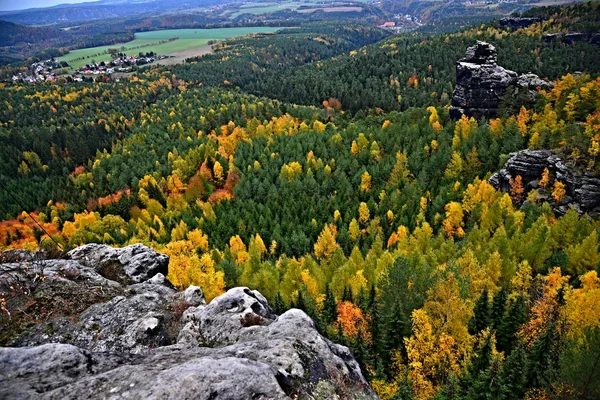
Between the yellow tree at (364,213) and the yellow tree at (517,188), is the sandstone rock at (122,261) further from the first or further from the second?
the yellow tree at (517,188)

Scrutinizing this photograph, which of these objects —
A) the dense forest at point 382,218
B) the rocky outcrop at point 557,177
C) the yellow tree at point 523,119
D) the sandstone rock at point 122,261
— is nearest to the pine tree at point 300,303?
the dense forest at point 382,218

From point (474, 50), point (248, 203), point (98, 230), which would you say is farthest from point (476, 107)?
point (98, 230)

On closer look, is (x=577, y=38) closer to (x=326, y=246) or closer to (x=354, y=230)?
(x=354, y=230)

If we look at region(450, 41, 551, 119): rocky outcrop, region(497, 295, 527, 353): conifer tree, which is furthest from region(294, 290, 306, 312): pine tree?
region(450, 41, 551, 119): rocky outcrop

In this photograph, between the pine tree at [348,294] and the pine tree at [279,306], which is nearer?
the pine tree at [279,306]

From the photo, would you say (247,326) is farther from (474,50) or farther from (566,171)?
(474,50)

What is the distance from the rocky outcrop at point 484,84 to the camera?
5038 inches

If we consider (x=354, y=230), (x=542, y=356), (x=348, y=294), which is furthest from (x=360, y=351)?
(x=354, y=230)

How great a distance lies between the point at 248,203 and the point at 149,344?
8526 cm

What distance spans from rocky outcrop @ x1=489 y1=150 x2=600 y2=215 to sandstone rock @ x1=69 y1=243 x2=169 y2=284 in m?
85.4

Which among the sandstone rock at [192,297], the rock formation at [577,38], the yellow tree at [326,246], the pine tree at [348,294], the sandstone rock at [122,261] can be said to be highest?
the rock formation at [577,38]

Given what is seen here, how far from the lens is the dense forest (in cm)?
4716

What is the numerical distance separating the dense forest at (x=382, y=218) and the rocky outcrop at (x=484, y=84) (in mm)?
6329

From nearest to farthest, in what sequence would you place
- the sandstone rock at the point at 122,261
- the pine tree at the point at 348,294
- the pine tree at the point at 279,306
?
the sandstone rock at the point at 122,261 < the pine tree at the point at 279,306 < the pine tree at the point at 348,294
